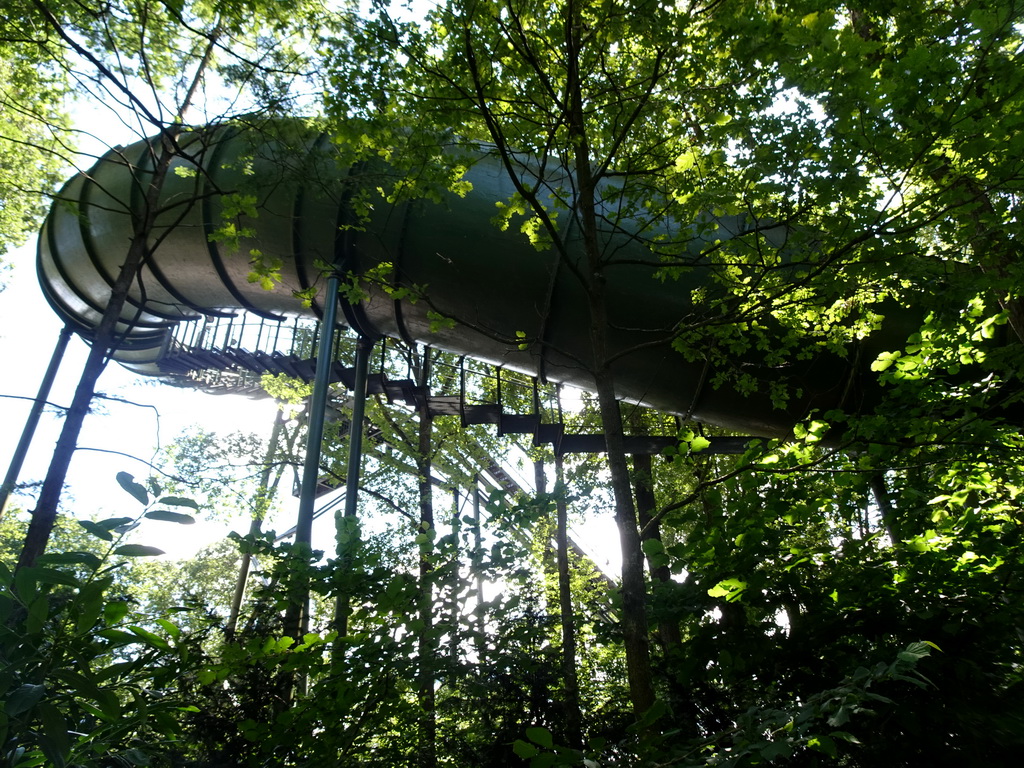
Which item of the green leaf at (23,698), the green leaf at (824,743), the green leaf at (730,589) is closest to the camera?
the green leaf at (23,698)

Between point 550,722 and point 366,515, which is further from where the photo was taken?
point 366,515

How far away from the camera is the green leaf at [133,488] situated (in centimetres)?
163

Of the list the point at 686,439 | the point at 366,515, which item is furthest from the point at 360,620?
the point at 366,515

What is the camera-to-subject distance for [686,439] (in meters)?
3.26

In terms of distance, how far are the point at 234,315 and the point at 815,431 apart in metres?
9.10

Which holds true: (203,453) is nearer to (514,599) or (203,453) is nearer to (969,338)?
(514,599)

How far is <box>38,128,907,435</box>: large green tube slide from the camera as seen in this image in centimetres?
705

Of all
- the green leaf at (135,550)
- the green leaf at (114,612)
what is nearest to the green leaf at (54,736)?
the green leaf at (114,612)

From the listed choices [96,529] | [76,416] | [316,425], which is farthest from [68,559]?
[316,425]

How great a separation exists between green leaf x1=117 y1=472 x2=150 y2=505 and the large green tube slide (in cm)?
460

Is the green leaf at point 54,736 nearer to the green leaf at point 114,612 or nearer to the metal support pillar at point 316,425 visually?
the green leaf at point 114,612

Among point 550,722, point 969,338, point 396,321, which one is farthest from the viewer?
point 396,321

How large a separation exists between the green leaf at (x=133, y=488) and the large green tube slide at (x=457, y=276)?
4598 mm

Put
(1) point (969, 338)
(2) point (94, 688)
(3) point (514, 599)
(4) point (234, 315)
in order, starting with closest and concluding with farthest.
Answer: (2) point (94, 688), (3) point (514, 599), (1) point (969, 338), (4) point (234, 315)
